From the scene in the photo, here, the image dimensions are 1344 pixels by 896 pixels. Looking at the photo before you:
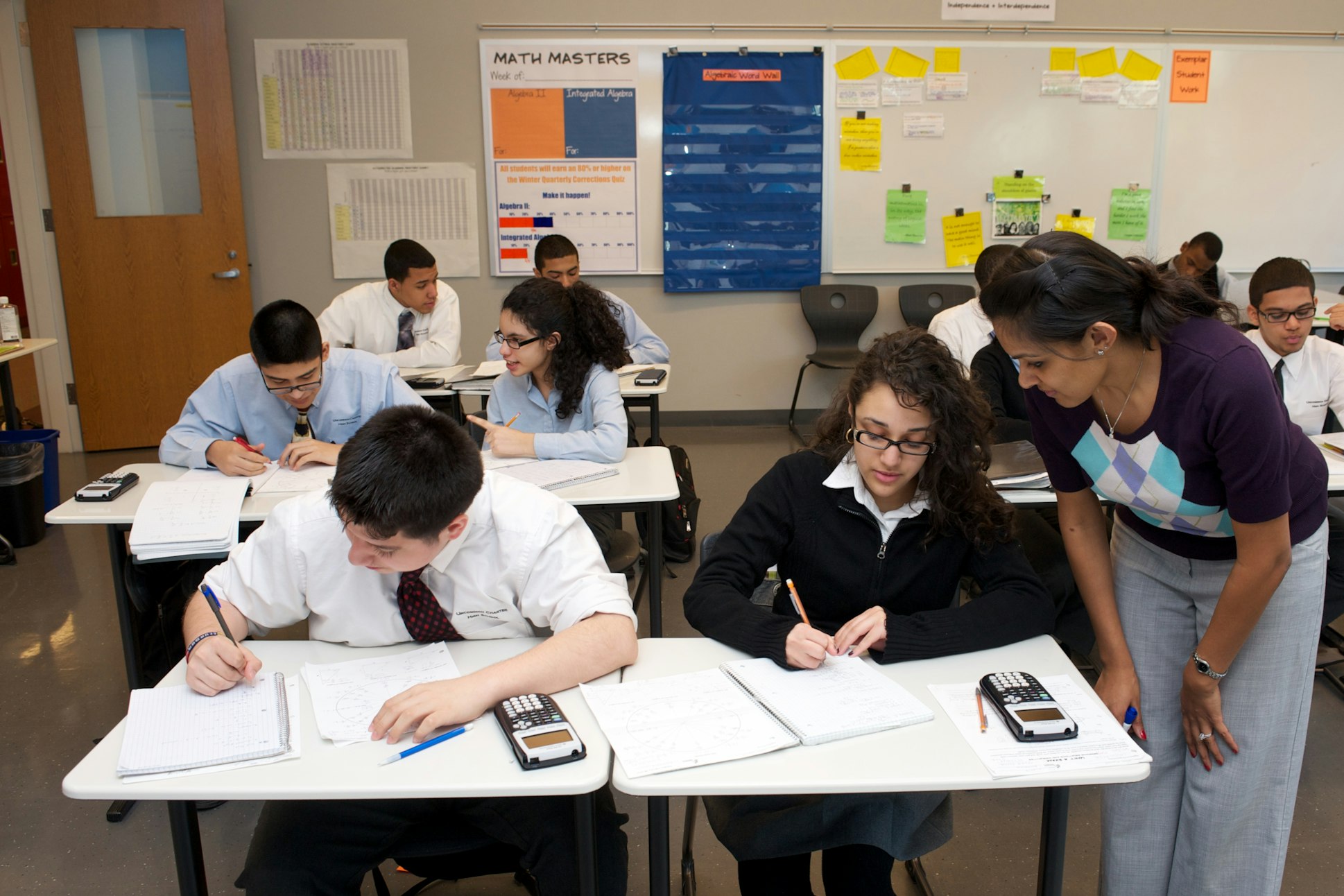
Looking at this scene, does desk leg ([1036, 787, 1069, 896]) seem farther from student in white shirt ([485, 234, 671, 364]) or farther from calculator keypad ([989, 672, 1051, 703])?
student in white shirt ([485, 234, 671, 364])

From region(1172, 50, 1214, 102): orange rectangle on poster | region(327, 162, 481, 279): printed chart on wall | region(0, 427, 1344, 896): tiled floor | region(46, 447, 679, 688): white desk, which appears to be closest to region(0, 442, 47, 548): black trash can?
region(0, 427, 1344, 896): tiled floor

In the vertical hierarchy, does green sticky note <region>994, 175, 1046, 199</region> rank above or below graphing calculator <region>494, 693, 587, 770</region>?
above

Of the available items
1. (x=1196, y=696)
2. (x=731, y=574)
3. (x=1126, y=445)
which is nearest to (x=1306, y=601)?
(x=1196, y=696)

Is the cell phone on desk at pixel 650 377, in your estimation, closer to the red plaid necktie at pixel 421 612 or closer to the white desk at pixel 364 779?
the red plaid necktie at pixel 421 612

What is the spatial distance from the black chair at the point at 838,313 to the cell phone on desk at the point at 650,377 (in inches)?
70.9

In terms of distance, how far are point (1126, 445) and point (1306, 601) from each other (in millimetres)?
372

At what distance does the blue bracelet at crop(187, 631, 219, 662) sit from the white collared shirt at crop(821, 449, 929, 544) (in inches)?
38.5

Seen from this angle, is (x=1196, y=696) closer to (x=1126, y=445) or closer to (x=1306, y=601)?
(x=1306, y=601)

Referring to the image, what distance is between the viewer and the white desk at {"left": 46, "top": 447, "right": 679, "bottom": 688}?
2205 mm

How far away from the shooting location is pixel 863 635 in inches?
56.6

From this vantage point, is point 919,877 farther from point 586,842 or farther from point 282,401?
point 282,401

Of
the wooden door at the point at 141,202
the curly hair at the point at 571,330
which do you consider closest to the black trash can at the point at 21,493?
the wooden door at the point at 141,202

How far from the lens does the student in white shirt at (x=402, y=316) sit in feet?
13.7

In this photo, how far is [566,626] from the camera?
1494mm
